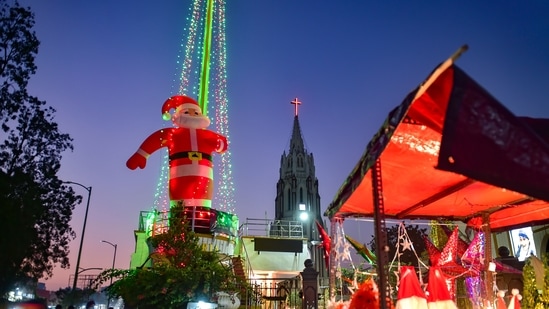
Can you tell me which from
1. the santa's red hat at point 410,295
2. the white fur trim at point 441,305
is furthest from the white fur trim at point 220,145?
the white fur trim at point 441,305

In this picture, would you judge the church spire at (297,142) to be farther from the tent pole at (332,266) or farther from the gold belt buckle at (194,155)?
the tent pole at (332,266)

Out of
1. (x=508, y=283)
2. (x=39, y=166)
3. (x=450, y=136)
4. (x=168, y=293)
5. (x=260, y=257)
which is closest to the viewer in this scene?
(x=450, y=136)

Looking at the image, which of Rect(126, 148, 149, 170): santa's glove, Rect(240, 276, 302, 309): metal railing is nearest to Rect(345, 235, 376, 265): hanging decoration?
Rect(240, 276, 302, 309): metal railing

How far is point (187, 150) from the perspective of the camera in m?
18.8

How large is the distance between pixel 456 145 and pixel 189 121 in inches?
636

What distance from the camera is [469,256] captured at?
33.3ft

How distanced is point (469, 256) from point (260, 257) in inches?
606

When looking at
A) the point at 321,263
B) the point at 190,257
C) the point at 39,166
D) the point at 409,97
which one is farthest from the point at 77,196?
the point at 321,263

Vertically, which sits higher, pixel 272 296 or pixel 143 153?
pixel 143 153

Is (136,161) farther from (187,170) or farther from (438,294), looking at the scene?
(438,294)

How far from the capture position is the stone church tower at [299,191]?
260 ft

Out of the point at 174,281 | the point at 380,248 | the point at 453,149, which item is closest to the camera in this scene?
the point at 453,149

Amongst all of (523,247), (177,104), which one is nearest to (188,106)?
(177,104)

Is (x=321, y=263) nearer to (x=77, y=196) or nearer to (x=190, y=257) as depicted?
(x=77, y=196)
